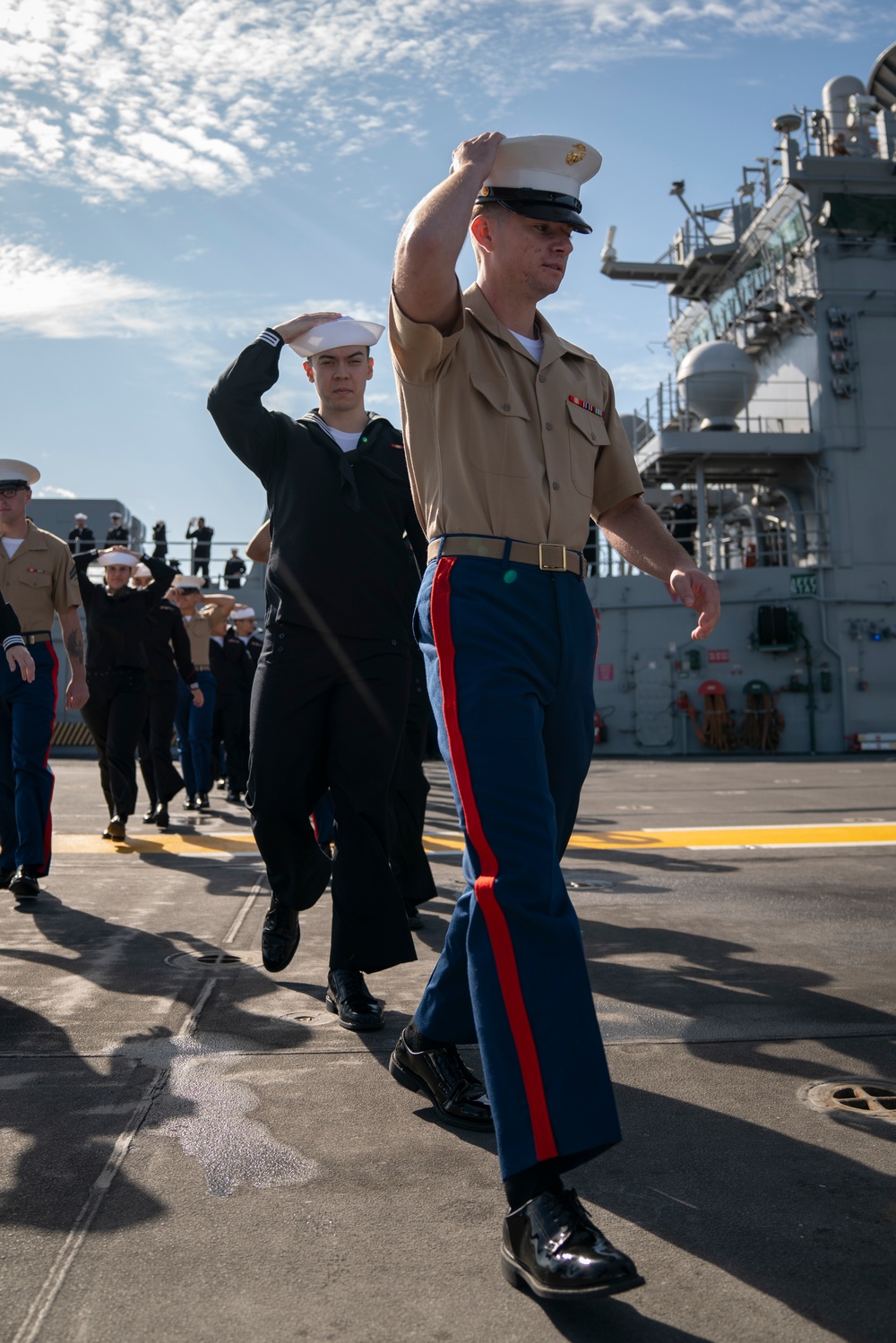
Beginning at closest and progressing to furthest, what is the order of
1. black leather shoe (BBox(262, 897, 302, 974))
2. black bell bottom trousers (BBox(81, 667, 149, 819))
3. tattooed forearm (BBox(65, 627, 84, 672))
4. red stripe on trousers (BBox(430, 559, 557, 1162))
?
1. red stripe on trousers (BBox(430, 559, 557, 1162))
2. black leather shoe (BBox(262, 897, 302, 974))
3. tattooed forearm (BBox(65, 627, 84, 672))
4. black bell bottom trousers (BBox(81, 667, 149, 819))

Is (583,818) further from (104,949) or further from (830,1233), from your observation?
(830,1233)

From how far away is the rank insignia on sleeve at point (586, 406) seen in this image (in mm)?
2516

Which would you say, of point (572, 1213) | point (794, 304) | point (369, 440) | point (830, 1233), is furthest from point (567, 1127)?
point (794, 304)

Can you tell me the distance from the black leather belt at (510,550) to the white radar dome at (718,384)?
1018 inches

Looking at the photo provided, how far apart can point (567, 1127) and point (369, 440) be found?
235 centimetres

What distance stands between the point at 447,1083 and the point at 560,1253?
0.82m

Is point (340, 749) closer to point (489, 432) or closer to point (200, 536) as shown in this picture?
point (489, 432)

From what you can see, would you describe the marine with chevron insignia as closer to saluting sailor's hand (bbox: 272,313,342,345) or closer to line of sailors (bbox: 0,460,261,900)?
saluting sailor's hand (bbox: 272,313,342,345)

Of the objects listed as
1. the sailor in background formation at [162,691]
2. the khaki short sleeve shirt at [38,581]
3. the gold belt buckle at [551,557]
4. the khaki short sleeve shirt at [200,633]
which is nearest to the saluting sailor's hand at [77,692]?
the khaki short sleeve shirt at [38,581]

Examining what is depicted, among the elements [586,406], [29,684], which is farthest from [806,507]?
[586,406]

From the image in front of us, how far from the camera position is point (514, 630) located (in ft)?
7.24

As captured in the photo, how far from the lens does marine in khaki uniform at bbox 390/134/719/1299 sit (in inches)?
76.1

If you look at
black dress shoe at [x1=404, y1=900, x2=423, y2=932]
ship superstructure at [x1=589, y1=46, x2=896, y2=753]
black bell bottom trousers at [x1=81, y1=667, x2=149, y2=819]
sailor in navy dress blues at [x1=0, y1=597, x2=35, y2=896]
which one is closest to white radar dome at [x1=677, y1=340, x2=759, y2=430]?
ship superstructure at [x1=589, y1=46, x2=896, y2=753]

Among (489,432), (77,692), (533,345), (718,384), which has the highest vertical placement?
(718,384)
